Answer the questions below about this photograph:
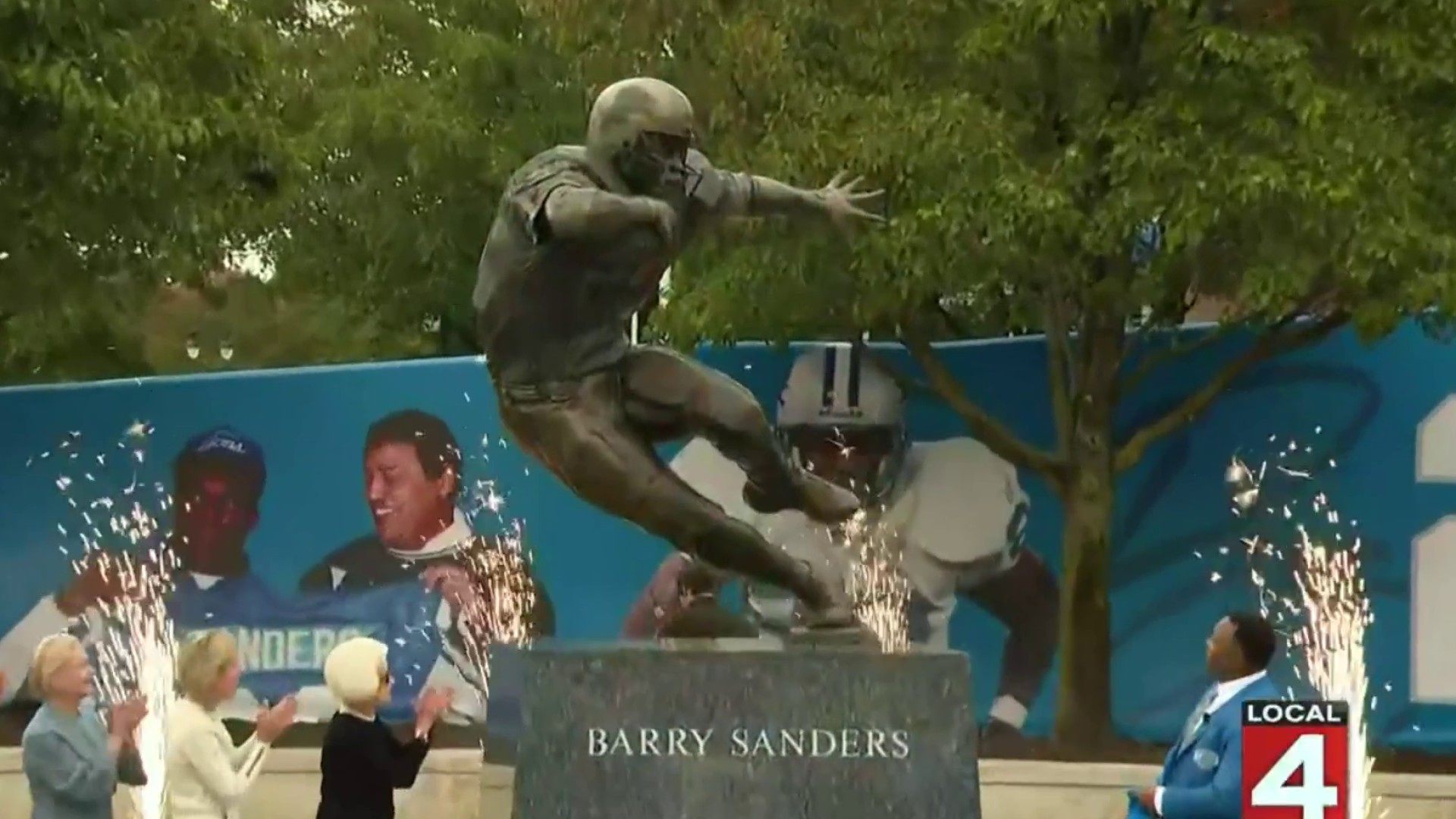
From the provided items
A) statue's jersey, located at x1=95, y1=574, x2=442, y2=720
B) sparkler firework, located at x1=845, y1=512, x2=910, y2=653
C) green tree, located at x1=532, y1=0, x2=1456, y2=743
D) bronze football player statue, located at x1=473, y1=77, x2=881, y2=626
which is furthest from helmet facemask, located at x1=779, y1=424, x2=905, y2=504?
bronze football player statue, located at x1=473, y1=77, x2=881, y2=626

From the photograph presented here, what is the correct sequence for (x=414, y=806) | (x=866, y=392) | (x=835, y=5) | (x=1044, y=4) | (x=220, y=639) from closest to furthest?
(x=220, y=639) < (x=1044, y=4) < (x=835, y=5) < (x=414, y=806) < (x=866, y=392)

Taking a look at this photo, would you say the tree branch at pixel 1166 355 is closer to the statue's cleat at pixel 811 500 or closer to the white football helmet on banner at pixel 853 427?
the white football helmet on banner at pixel 853 427

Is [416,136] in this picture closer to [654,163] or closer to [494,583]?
[494,583]

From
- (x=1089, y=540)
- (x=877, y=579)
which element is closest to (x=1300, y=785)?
(x=1089, y=540)

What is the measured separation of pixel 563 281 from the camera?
20.7 ft

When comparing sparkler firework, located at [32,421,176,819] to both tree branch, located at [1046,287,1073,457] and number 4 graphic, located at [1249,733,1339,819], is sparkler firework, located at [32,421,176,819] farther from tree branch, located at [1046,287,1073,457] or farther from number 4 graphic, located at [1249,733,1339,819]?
number 4 graphic, located at [1249,733,1339,819]

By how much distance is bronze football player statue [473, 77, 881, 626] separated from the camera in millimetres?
6227

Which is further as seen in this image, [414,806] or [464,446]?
[464,446]

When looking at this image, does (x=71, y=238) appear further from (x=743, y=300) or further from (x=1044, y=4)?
(x=1044, y=4)

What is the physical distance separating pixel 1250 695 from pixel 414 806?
7767mm

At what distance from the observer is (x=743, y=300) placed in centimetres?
1288

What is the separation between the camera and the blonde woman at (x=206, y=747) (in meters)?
6.90

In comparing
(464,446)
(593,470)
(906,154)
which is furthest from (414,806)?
(593,470)

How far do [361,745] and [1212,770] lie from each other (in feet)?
7.72
